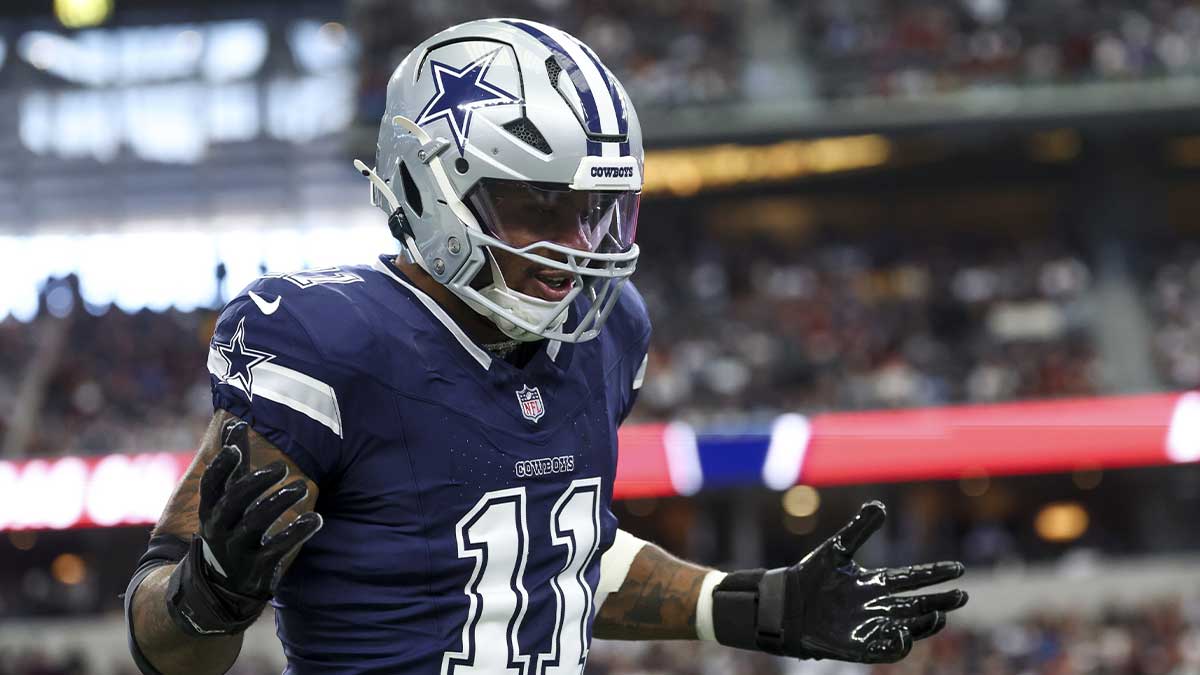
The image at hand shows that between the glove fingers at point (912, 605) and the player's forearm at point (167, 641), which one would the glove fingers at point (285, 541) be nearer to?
the player's forearm at point (167, 641)

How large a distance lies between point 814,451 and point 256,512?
14338 mm

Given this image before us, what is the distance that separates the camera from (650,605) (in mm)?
3053

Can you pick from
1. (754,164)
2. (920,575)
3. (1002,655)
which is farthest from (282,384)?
(754,164)

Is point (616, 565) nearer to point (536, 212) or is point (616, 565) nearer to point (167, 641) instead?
point (536, 212)

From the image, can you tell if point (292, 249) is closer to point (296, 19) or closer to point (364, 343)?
point (296, 19)

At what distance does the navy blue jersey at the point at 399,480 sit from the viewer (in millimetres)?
2383

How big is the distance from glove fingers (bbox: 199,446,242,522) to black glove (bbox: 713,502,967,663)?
1.11m

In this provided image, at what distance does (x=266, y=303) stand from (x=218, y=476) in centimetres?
41

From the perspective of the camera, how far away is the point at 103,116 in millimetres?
24078

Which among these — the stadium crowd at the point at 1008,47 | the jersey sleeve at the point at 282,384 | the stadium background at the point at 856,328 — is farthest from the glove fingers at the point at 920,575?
the stadium crowd at the point at 1008,47

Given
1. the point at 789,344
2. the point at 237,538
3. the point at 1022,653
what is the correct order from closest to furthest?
the point at 237,538, the point at 1022,653, the point at 789,344

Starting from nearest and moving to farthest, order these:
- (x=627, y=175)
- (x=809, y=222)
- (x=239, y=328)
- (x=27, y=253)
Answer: (x=239, y=328), (x=627, y=175), (x=809, y=222), (x=27, y=253)

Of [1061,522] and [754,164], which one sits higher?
[754,164]

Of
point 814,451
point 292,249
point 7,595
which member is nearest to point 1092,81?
point 814,451
